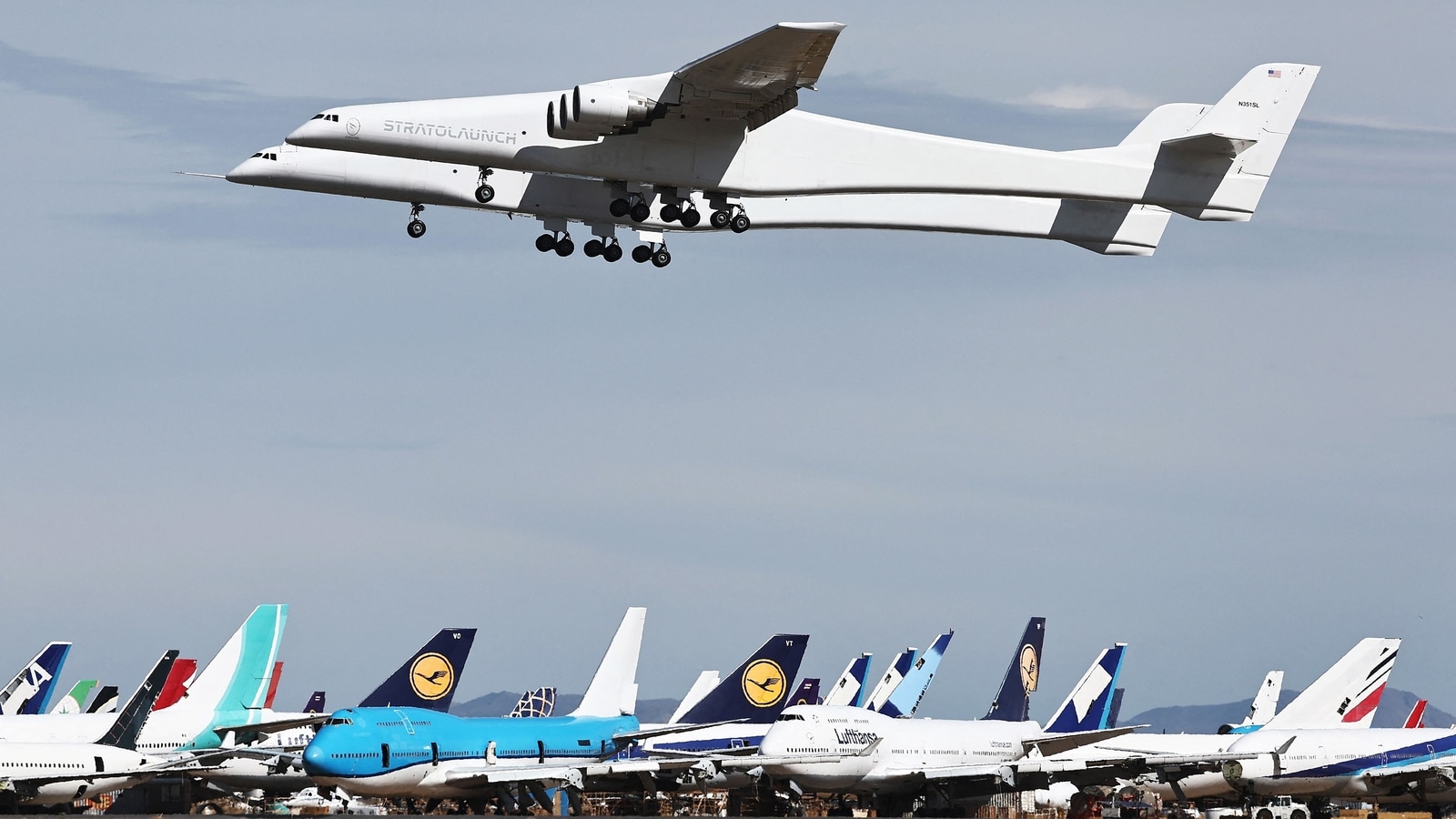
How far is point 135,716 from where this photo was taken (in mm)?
47125

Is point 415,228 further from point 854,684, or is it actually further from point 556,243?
point 854,684

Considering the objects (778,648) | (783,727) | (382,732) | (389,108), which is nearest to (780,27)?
(389,108)

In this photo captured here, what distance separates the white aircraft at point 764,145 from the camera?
34625 millimetres

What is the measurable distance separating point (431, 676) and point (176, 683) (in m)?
10.0

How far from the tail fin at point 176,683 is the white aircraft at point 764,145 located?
78.5 ft

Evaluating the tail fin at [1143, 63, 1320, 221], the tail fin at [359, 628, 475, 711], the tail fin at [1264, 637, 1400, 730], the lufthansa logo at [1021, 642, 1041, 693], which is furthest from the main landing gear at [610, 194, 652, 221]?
the tail fin at [1264, 637, 1400, 730]

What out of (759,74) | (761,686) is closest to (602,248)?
(759,74)

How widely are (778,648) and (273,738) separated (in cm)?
1734

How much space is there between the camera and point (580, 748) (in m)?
50.0

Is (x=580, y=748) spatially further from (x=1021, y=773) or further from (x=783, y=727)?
(x=1021, y=773)

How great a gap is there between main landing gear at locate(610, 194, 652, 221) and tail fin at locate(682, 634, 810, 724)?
24.3m

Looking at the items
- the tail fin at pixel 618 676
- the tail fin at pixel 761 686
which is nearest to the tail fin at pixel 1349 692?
the tail fin at pixel 761 686

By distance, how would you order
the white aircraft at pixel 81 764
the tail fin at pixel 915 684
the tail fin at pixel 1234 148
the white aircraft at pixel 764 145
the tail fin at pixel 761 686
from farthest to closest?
1. the tail fin at pixel 915 684
2. the tail fin at pixel 761 686
3. the white aircraft at pixel 81 764
4. the tail fin at pixel 1234 148
5. the white aircraft at pixel 764 145

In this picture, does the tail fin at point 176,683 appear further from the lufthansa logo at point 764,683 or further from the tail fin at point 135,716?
the lufthansa logo at point 764,683
